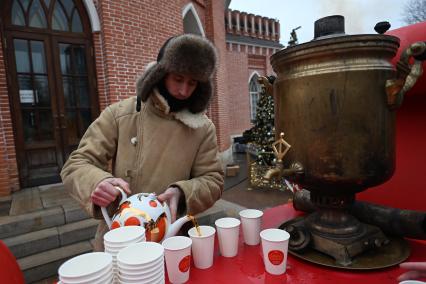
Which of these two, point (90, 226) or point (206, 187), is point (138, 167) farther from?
point (90, 226)

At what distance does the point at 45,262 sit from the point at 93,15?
13.8 ft

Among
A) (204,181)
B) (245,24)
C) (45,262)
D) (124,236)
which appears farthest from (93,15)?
(245,24)

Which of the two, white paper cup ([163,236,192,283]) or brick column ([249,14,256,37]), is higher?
brick column ([249,14,256,37])

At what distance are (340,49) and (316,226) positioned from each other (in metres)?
0.64

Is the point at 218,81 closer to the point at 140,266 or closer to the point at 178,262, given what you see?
the point at 178,262

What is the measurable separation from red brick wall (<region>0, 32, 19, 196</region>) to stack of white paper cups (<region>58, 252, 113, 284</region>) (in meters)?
4.65

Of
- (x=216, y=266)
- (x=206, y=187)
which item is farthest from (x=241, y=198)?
(x=216, y=266)

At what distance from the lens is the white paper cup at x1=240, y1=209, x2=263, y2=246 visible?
1.14m

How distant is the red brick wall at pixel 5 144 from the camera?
4363mm

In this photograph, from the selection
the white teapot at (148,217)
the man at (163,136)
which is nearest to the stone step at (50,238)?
the man at (163,136)

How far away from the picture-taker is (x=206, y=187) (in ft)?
4.69

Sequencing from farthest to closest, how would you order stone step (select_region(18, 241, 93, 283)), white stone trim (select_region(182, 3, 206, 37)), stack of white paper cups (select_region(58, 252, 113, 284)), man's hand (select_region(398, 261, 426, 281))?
1. white stone trim (select_region(182, 3, 206, 37))
2. stone step (select_region(18, 241, 93, 283))
3. man's hand (select_region(398, 261, 426, 281))
4. stack of white paper cups (select_region(58, 252, 113, 284))

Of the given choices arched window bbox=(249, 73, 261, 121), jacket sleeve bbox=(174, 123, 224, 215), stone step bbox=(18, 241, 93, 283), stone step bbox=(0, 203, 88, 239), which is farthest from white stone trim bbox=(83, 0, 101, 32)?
arched window bbox=(249, 73, 261, 121)

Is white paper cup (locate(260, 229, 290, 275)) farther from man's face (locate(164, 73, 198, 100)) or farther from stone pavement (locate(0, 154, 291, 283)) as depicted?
stone pavement (locate(0, 154, 291, 283))
